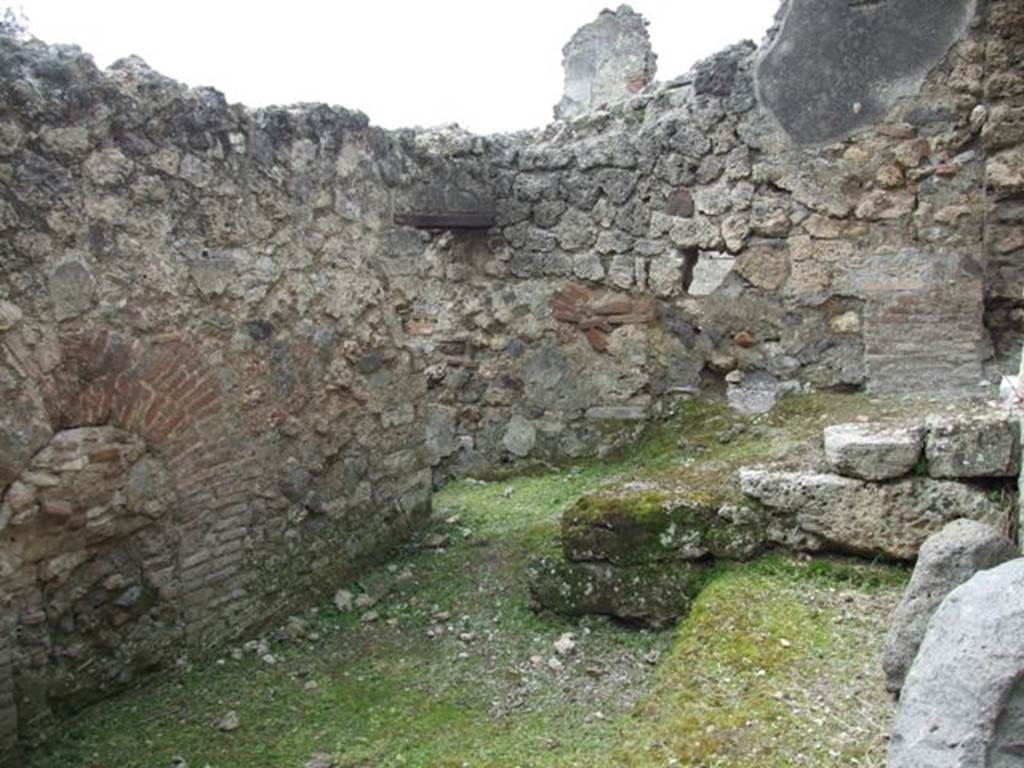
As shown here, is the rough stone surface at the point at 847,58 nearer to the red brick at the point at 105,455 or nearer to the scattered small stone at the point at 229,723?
the red brick at the point at 105,455

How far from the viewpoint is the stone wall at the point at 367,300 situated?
10.3 feet

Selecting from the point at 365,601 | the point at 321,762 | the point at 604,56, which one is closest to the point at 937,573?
the point at 321,762

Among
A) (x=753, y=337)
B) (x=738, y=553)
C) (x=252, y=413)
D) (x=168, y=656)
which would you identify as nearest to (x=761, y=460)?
(x=738, y=553)

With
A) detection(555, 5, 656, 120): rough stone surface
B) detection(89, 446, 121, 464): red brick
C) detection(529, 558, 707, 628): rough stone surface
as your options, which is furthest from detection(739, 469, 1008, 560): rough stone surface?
detection(555, 5, 656, 120): rough stone surface

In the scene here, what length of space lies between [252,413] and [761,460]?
2.11 m

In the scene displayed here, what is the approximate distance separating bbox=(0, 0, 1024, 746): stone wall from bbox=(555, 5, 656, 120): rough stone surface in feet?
12.1

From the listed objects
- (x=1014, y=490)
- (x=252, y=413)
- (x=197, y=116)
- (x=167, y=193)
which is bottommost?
(x=1014, y=490)

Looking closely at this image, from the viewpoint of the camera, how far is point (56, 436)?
3.10 m

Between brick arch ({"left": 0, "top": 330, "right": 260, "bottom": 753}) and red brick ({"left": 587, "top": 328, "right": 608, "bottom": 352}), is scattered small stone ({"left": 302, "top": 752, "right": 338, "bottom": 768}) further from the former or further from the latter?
red brick ({"left": 587, "top": 328, "right": 608, "bottom": 352})

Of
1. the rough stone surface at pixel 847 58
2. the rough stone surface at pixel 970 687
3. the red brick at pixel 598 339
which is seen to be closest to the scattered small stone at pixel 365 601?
the red brick at pixel 598 339

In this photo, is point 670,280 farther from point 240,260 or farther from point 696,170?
point 240,260

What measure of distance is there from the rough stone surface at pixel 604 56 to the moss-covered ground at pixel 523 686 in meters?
6.00

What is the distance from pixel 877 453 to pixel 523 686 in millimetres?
1495

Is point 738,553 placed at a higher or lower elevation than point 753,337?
lower
